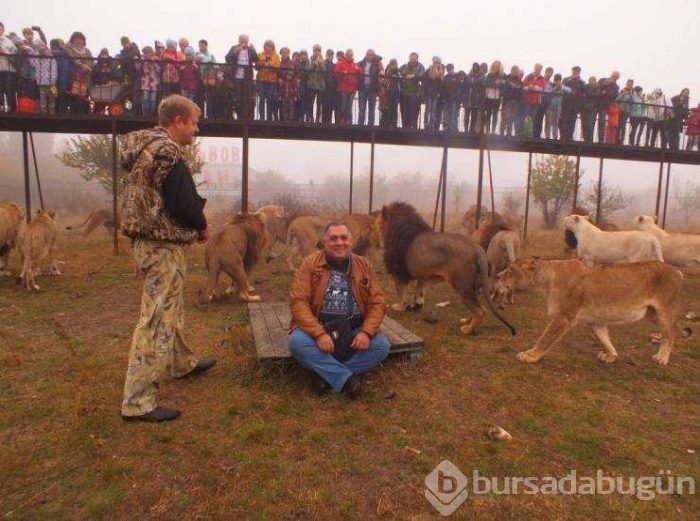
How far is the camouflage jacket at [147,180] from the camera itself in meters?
3.30

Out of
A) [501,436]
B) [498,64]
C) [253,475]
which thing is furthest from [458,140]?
[253,475]

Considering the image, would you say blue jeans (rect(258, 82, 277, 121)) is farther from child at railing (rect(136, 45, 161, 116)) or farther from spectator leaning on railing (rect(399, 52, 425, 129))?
spectator leaning on railing (rect(399, 52, 425, 129))

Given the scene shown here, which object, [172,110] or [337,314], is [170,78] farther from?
[337,314]

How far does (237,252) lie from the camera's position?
725cm

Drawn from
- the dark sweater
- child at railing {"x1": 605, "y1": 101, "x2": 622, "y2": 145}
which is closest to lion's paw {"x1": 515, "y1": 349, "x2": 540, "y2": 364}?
the dark sweater

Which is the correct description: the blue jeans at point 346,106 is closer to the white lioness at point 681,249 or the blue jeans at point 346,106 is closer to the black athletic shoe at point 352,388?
Answer: the white lioness at point 681,249

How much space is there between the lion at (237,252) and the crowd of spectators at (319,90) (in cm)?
469

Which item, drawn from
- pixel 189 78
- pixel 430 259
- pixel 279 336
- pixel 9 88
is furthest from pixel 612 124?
pixel 9 88

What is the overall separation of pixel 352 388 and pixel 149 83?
987 centimetres

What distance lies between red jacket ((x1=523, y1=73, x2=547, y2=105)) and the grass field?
28.7ft

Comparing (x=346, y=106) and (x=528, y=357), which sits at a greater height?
(x=346, y=106)

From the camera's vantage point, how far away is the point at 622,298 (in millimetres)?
4992

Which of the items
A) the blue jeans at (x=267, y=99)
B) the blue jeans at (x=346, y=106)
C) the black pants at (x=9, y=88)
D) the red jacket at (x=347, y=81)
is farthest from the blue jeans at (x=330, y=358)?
the black pants at (x=9, y=88)

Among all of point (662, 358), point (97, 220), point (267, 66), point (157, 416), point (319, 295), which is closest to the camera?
point (157, 416)
